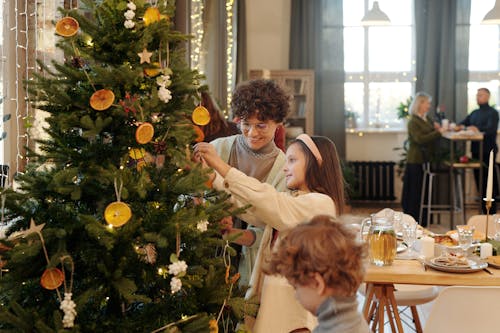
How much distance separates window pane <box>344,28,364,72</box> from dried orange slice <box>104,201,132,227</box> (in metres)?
8.52

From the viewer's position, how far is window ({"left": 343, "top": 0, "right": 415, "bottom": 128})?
9945 millimetres

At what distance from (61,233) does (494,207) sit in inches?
321

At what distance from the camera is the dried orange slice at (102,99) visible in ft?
6.17

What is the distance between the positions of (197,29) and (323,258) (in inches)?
192

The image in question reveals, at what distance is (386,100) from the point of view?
10008 millimetres

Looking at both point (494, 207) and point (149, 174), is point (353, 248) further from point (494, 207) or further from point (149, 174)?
point (494, 207)

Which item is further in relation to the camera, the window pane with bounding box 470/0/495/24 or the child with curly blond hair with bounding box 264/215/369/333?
the window pane with bounding box 470/0/495/24

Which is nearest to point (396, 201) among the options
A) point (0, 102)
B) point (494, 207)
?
point (494, 207)

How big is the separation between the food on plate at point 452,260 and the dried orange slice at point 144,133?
157 cm

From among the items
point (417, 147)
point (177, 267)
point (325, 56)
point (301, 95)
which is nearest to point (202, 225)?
point (177, 267)

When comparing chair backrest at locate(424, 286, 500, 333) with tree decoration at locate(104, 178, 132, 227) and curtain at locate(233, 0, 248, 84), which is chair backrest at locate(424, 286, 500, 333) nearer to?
tree decoration at locate(104, 178, 132, 227)

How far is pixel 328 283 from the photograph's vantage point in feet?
5.26

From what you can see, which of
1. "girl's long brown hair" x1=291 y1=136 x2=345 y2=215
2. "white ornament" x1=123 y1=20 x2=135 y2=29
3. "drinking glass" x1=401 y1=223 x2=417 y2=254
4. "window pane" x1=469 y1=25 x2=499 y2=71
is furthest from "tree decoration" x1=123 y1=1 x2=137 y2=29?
"window pane" x1=469 y1=25 x2=499 y2=71

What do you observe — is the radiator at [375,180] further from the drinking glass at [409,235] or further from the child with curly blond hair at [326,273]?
the child with curly blond hair at [326,273]
